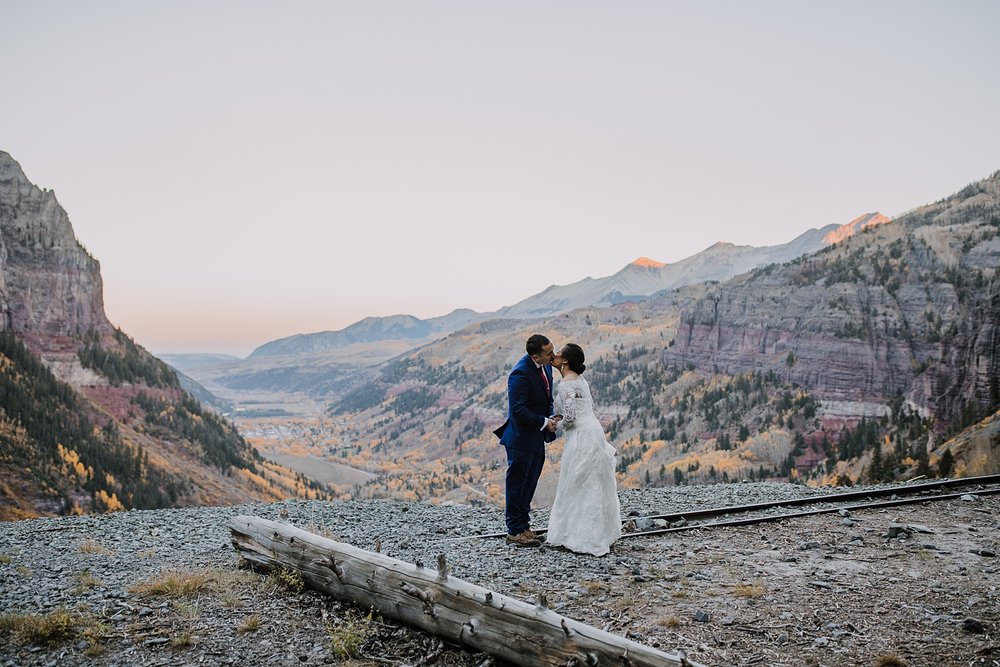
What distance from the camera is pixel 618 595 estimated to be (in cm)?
737

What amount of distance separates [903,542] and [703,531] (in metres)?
2.79

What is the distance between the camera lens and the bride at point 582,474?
886cm

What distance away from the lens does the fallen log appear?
5234 mm

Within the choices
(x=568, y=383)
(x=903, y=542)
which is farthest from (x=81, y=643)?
(x=903, y=542)

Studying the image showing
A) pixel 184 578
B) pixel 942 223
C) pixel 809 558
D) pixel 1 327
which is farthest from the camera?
pixel 942 223

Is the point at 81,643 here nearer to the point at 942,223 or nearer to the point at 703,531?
the point at 703,531

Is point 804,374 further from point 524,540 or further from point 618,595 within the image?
point 618,595

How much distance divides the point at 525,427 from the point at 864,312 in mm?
172104

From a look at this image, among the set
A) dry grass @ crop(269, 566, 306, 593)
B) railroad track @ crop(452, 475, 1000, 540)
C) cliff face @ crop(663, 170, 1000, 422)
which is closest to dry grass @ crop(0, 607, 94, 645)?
dry grass @ crop(269, 566, 306, 593)

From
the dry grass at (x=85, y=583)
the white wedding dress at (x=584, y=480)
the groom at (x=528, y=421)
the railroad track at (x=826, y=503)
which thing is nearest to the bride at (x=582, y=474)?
the white wedding dress at (x=584, y=480)

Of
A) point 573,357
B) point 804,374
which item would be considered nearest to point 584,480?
point 573,357

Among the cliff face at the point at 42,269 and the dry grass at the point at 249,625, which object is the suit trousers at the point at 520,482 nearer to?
the dry grass at the point at 249,625

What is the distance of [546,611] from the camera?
223 inches

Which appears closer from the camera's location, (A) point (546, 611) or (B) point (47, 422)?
(A) point (546, 611)
